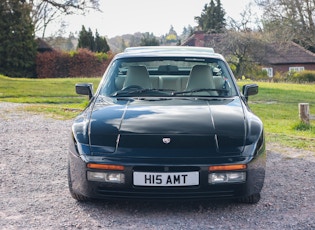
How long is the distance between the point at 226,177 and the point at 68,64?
115ft

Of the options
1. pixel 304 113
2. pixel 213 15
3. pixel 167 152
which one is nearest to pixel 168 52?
pixel 167 152

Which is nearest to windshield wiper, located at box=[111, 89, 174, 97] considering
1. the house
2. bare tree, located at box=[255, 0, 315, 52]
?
bare tree, located at box=[255, 0, 315, 52]

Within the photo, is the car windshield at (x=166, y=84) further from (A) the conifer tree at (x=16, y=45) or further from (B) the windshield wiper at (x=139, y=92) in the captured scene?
(A) the conifer tree at (x=16, y=45)

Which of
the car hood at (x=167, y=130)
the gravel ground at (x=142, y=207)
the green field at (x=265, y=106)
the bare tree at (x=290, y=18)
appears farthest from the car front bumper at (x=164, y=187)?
the bare tree at (x=290, y=18)

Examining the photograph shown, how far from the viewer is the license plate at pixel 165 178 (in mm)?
3764

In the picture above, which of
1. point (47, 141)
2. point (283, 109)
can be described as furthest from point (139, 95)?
point (283, 109)

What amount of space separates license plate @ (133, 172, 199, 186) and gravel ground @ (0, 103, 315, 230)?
33cm

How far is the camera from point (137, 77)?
541cm

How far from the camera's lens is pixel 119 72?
222 inches

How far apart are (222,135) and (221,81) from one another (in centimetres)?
160

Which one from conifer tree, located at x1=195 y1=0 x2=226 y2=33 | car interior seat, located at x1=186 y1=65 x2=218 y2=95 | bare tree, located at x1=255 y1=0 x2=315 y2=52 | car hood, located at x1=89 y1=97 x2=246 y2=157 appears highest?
conifer tree, located at x1=195 y1=0 x2=226 y2=33

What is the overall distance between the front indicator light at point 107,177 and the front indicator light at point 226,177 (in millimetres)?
751

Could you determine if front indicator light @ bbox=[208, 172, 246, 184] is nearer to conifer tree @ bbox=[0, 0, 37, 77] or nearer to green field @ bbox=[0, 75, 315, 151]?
green field @ bbox=[0, 75, 315, 151]

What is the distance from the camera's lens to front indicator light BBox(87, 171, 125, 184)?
3.80 m
